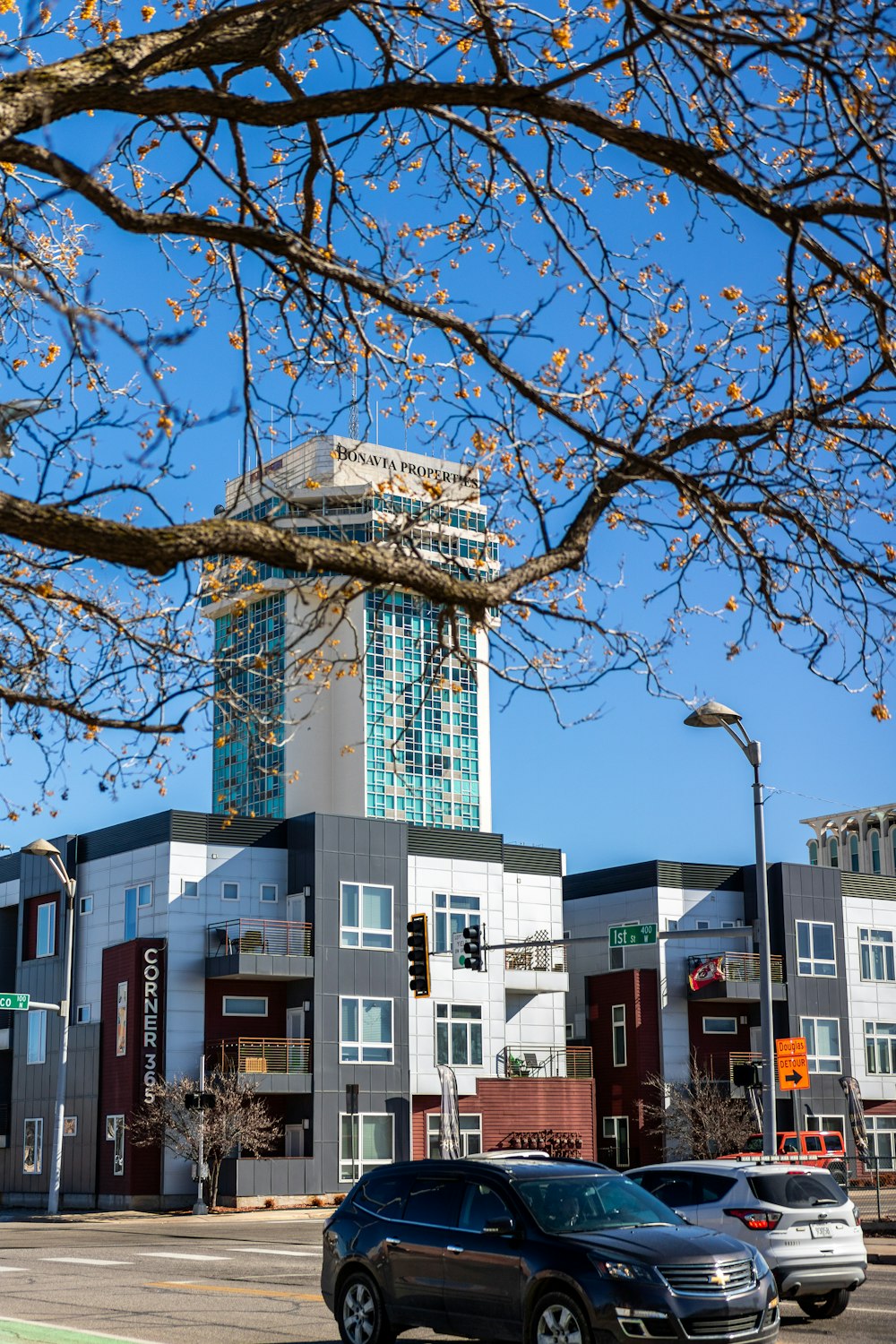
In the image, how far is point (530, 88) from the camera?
8.65 meters

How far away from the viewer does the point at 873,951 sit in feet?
209

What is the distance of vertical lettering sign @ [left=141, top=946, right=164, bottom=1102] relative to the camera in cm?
4875

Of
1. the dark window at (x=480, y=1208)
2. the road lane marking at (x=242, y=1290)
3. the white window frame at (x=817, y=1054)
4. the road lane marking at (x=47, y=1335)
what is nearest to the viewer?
the dark window at (x=480, y=1208)

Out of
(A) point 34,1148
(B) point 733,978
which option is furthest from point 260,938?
(B) point 733,978

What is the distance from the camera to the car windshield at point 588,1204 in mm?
12562

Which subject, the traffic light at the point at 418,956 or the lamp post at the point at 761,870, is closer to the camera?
the lamp post at the point at 761,870

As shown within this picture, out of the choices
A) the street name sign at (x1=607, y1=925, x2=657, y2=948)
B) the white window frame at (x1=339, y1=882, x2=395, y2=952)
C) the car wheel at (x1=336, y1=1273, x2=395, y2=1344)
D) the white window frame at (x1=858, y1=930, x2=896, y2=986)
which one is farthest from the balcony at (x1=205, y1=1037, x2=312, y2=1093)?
the car wheel at (x1=336, y1=1273, x2=395, y2=1344)

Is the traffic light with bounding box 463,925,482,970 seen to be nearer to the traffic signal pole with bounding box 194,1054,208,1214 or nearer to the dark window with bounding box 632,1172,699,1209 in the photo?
the traffic signal pole with bounding box 194,1054,208,1214

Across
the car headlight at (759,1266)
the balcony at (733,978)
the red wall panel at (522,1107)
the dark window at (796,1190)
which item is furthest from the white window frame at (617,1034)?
the car headlight at (759,1266)

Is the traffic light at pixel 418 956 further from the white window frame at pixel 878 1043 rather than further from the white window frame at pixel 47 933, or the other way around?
the white window frame at pixel 878 1043

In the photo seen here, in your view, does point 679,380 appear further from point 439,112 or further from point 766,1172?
point 766,1172

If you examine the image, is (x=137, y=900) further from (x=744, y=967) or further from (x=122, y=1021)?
(x=744, y=967)

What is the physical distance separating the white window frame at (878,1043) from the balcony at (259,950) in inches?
925

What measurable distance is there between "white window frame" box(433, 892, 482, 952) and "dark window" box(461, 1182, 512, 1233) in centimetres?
4177
